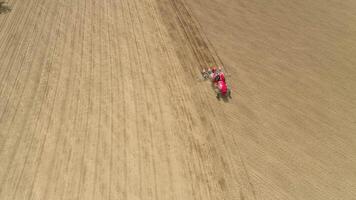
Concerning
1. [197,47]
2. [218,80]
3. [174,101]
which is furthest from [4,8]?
[218,80]

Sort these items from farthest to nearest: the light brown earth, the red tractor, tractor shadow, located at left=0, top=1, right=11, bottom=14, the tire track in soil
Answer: tractor shadow, located at left=0, top=1, right=11, bottom=14
the red tractor
the tire track in soil
the light brown earth

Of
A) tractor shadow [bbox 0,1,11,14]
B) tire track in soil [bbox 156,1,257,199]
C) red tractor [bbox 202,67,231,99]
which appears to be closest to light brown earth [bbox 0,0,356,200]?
tire track in soil [bbox 156,1,257,199]

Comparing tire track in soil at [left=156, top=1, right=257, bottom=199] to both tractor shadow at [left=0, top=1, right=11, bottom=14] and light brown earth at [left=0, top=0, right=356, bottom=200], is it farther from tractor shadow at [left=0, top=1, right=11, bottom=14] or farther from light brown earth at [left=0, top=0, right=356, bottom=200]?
tractor shadow at [left=0, top=1, right=11, bottom=14]

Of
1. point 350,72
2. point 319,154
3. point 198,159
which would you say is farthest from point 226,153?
point 350,72

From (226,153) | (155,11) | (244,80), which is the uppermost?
(155,11)

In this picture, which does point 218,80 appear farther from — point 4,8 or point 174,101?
point 4,8

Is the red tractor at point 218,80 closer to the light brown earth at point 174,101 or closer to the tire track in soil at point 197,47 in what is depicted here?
the light brown earth at point 174,101

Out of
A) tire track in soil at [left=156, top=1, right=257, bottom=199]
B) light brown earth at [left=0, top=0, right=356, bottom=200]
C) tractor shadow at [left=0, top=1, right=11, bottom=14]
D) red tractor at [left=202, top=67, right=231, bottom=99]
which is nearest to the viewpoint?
light brown earth at [left=0, top=0, right=356, bottom=200]

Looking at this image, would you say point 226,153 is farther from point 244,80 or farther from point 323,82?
point 323,82
